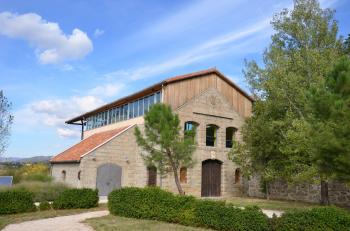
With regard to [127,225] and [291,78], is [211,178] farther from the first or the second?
[127,225]

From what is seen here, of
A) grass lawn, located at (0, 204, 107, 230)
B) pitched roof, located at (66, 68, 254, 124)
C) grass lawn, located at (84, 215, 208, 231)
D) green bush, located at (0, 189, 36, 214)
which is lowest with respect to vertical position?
grass lawn, located at (0, 204, 107, 230)

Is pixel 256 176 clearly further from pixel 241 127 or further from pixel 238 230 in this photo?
pixel 238 230

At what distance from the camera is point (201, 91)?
83.5ft

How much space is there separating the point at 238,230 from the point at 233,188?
16576 mm

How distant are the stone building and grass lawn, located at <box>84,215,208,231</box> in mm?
9161

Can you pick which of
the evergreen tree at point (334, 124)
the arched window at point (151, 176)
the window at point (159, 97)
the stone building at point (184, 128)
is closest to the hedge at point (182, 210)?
the evergreen tree at point (334, 124)

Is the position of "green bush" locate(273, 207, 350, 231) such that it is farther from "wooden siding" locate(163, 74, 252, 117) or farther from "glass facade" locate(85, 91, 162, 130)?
"wooden siding" locate(163, 74, 252, 117)

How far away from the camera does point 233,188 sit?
2673 cm

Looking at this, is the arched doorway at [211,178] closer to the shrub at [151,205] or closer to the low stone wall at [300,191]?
the low stone wall at [300,191]

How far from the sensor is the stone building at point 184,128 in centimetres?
2273

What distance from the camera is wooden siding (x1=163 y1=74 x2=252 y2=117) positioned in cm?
2397

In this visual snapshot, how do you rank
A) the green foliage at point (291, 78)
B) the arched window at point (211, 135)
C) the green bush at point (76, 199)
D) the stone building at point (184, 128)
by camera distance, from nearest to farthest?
1. the green bush at point (76, 199)
2. the green foliage at point (291, 78)
3. the stone building at point (184, 128)
4. the arched window at point (211, 135)

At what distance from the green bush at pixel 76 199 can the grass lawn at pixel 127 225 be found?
363 centimetres

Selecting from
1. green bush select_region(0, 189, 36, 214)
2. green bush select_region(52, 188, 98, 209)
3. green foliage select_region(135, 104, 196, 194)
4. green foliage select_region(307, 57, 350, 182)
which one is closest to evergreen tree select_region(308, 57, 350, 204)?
green foliage select_region(307, 57, 350, 182)
